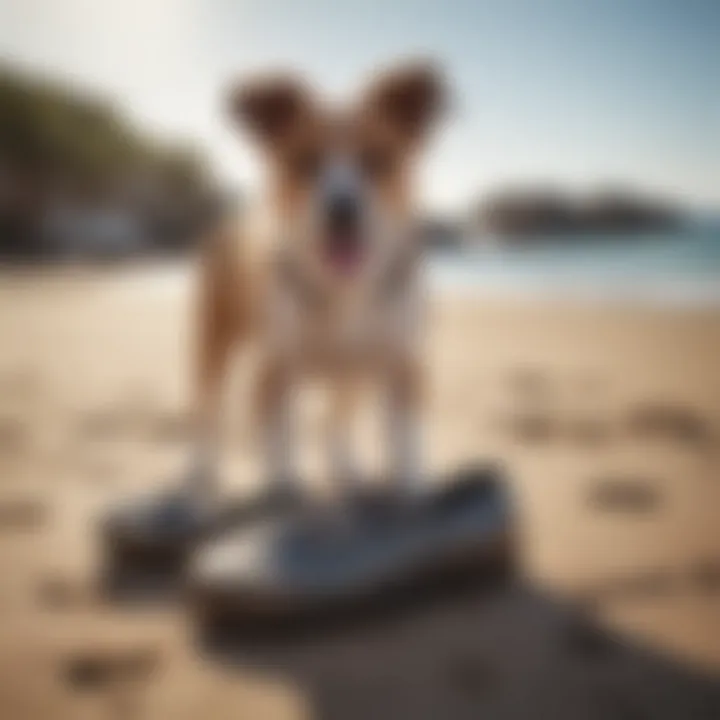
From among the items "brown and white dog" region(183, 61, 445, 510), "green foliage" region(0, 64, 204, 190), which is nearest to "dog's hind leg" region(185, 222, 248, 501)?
"brown and white dog" region(183, 61, 445, 510)

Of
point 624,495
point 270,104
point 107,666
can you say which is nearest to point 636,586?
point 624,495

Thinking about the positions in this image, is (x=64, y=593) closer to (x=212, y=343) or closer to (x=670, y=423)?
(x=212, y=343)

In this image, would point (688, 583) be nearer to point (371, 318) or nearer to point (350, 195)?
point (371, 318)

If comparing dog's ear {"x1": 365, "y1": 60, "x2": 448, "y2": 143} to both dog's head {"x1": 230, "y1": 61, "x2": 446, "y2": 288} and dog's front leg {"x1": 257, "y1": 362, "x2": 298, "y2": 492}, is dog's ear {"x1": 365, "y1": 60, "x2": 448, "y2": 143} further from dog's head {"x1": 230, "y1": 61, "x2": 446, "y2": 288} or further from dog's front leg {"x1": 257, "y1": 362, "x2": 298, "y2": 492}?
dog's front leg {"x1": 257, "y1": 362, "x2": 298, "y2": 492}

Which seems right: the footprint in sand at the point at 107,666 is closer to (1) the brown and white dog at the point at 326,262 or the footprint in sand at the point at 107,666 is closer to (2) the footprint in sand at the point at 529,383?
(1) the brown and white dog at the point at 326,262

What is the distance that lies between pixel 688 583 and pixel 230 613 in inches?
20.1

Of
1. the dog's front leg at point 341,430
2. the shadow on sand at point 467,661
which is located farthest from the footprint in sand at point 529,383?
the shadow on sand at point 467,661

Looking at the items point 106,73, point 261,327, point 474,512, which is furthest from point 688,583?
point 106,73

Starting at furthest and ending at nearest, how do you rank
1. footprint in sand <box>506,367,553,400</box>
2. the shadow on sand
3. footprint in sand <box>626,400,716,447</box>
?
footprint in sand <box>506,367,553,400</box> → footprint in sand <box>626,400,716,447</box> → the shadow on sand

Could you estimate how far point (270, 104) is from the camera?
1.10 meters

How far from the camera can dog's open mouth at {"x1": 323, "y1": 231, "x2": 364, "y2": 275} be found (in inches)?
42.9

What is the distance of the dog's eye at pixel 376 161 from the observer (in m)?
1.09

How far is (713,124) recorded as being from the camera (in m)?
1.20

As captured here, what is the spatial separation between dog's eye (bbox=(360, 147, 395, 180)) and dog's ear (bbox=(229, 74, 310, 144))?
9cm
